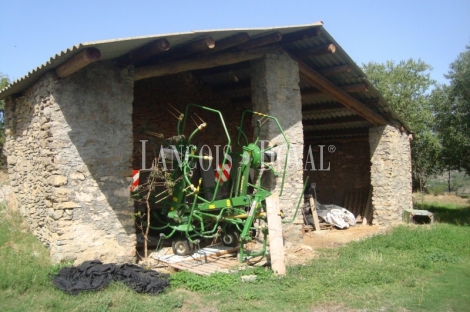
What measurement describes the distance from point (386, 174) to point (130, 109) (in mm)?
7023

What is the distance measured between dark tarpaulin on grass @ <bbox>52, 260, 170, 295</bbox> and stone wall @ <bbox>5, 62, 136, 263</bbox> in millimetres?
493

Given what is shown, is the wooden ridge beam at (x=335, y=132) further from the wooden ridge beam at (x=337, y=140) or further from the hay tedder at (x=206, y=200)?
the hay tedder at (x=206, y=200)

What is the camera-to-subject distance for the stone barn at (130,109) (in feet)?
17.0

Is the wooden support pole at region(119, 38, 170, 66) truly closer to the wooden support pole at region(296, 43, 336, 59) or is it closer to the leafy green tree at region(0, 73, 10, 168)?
the wooden support pole at region(296, 43, 336, 59)

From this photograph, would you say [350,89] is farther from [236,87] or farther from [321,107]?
[236,87]

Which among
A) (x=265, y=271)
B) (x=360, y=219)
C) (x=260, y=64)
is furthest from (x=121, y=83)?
(x=360, y=219)

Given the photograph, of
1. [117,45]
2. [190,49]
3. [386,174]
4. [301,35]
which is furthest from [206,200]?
[386,174]

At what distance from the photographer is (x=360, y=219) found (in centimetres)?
1143

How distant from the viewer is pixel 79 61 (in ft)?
15.5

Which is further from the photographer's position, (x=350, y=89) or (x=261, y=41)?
(x=350, y=89)

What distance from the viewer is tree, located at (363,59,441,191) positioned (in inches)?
723

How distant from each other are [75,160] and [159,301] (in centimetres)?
209

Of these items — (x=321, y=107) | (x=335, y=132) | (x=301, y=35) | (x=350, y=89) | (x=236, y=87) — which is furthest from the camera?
(x=335, y=132)

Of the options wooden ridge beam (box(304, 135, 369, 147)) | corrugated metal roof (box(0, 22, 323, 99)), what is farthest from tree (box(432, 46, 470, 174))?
corrugated metal roof (box(0, 22, 323, 99))
